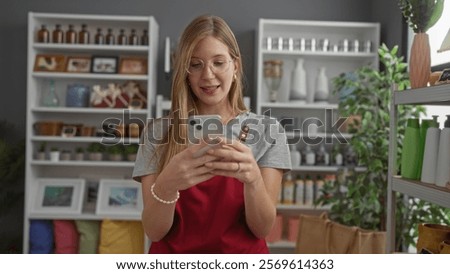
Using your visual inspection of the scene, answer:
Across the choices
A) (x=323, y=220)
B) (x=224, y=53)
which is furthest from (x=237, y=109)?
(x=323, y=220)

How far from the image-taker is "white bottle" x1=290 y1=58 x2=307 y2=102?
242cm

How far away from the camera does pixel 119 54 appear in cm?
249

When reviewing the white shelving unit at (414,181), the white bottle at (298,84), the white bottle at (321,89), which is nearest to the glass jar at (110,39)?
the white bottle at (298,84)

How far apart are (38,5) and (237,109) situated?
1846 millimetres

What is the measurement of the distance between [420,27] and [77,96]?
1.74 metres

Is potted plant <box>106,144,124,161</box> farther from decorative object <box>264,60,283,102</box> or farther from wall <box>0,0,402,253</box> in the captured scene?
decorative object <box>264,60,283,102</box>

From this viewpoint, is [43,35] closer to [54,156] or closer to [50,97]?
[50,97]

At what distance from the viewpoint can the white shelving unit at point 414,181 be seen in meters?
0.92

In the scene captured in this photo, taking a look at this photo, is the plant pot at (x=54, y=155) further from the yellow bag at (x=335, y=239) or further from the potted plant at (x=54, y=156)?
the yellow bag at (x=335, y=239)

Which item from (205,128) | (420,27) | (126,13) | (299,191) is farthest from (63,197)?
(205,128)

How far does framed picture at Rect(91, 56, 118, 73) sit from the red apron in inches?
71.5

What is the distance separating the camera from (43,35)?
2.38 metres
